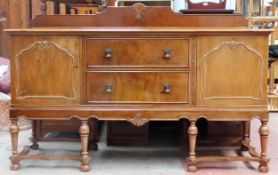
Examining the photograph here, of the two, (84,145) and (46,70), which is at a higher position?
(46,70)

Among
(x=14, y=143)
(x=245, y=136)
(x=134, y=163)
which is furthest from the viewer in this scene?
(x=245, y=136)

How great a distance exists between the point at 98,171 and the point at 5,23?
2.05 metres

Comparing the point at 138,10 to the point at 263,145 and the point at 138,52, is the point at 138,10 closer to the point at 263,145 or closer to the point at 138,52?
the point at 138,52

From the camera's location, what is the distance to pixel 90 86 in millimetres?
2068

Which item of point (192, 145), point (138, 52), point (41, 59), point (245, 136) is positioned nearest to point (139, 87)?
point (138, 52)

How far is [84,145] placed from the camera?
209 centimetres

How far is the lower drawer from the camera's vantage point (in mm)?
2051

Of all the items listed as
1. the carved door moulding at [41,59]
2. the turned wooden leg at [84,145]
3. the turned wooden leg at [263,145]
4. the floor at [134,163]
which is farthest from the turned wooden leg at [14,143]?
the turned wooden leg at [263,145]

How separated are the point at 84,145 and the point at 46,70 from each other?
1.37 ft

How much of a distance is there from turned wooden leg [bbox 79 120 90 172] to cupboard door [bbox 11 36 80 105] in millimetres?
131

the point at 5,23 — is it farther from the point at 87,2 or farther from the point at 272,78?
the point at 272,78

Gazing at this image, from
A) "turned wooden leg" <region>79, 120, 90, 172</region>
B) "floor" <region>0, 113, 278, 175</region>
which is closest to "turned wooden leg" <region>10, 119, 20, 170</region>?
"floor" <region>0, 113, 278, 175</region>

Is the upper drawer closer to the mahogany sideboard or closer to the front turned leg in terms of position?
the mahogany sideboard

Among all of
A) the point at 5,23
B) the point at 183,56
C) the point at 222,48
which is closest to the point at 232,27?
the point at 222,48
